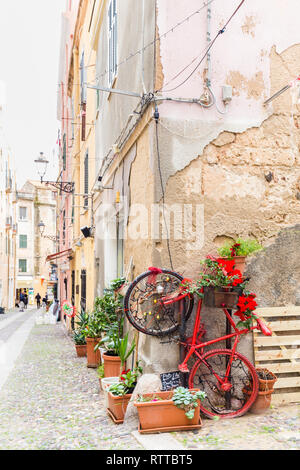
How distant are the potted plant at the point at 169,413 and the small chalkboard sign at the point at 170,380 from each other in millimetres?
415

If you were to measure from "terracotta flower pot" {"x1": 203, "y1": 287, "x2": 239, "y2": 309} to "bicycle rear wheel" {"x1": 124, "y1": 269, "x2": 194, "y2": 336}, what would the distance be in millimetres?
265

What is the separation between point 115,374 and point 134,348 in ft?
2.00

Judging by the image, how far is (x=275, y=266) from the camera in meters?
5.61

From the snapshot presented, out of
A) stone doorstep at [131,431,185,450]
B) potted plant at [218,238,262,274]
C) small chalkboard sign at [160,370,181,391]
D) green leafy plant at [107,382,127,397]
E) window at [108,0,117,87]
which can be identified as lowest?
stone doorstep at [131,431,185,450]

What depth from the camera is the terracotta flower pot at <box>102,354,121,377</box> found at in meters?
6.39

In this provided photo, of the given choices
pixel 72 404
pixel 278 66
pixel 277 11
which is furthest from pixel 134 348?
pixel 277 11

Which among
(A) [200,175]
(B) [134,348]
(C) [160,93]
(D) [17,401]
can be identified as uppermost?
(C) [160,93]

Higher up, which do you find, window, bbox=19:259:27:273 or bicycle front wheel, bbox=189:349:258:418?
window, bbox=19:259:27:273

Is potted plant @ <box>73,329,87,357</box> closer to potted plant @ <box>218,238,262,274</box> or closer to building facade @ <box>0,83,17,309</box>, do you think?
potted plant @ <box>218,238,262,274</box>

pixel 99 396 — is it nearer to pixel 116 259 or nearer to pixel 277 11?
pixel 116 259

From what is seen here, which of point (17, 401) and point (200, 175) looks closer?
point (200, 175)

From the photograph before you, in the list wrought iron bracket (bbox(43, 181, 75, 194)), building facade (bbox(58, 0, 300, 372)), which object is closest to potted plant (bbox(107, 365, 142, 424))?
building facade (bbox(58, 0, 300, 372))

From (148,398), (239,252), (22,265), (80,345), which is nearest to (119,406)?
(148,398)

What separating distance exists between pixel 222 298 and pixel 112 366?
7.66ft
